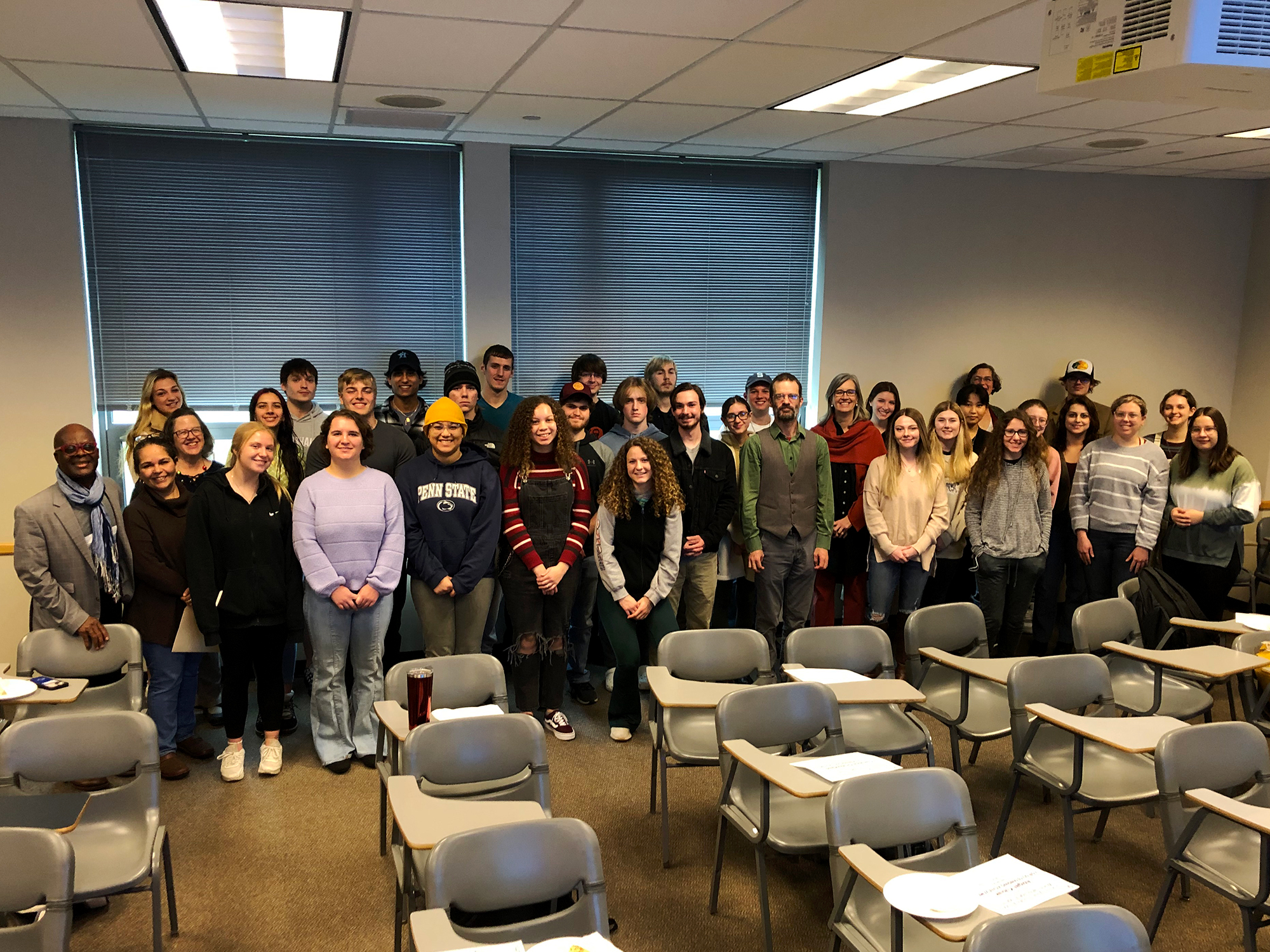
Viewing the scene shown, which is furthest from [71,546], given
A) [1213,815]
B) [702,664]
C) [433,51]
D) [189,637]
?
[1213,815]

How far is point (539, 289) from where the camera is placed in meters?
6.32

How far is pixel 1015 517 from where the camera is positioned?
5234 millimetres

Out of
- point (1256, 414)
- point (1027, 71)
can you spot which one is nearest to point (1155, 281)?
point (1256, 414)

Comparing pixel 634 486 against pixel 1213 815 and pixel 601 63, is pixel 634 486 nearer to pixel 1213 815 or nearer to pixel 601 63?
pixel 601 63

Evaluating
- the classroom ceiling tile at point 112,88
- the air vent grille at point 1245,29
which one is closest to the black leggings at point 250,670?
the classroom ceiling tile at point 112,88

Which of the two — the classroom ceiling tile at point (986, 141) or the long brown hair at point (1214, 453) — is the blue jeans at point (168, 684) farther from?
the long brown hair at point (1214, 453)

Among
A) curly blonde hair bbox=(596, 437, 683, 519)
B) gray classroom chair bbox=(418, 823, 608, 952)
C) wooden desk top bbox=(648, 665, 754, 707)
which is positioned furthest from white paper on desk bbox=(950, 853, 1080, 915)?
curly blonde hair bbox=(596, 437, 683, 519)

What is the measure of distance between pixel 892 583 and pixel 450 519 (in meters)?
2.52

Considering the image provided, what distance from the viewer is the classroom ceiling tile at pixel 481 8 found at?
326cm

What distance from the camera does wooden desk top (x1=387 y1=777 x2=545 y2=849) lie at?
2.45 meters

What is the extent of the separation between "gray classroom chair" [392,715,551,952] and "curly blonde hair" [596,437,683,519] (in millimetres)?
1636

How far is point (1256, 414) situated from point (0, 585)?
869cm

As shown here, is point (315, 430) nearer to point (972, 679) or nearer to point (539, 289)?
point (539, 289)

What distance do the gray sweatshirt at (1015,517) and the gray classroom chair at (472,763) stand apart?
323 centimetres
